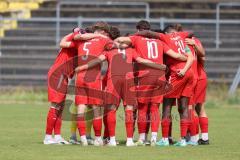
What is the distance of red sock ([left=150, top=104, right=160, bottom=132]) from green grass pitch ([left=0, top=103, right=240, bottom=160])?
577 mm

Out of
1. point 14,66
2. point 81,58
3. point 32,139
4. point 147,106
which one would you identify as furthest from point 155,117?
point 14,66

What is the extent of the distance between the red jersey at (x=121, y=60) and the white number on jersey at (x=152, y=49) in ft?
0.84

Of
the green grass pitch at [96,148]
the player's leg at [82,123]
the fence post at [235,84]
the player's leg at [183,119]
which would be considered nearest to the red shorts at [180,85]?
the player's leg at [183,119]

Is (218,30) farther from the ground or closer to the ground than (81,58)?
closer to the ground

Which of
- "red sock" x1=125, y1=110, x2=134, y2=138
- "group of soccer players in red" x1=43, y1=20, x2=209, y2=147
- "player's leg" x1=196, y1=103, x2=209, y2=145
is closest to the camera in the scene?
"red sock" x1=125, y1=110, x2=134, y2=138

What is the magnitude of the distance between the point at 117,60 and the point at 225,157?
2.91 m

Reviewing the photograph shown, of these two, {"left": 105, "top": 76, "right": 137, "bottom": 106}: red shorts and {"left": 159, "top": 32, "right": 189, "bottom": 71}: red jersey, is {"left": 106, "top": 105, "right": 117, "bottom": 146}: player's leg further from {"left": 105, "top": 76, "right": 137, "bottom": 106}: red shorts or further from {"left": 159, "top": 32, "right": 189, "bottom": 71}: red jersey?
{"left": 159, "top": 32, "right": 189, "bottom": 71}: red jersey

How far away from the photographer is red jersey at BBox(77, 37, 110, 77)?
→ 14555 millimetres

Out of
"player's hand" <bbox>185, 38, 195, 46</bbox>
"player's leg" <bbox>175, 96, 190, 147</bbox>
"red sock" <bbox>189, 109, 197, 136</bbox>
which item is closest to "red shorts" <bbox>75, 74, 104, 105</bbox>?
"player's leg" <bbox>175, 96, 190, 147</bbox>

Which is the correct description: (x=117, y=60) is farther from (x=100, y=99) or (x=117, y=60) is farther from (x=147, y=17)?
(x=147, y=17)

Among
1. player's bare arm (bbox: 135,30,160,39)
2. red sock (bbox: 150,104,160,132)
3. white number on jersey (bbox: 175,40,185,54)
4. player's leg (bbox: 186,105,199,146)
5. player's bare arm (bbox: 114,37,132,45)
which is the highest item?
player's bare arm (bbox: 135,30,160,39)

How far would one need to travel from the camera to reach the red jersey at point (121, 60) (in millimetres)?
14656

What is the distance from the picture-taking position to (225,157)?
12.8 metres

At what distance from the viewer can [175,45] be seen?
1502cm
